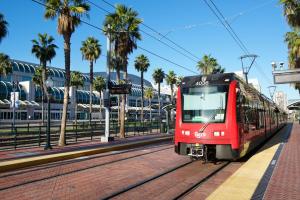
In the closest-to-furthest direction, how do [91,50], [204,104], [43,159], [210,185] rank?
[210,185] → [204,104] → [43,159] → [91,50]

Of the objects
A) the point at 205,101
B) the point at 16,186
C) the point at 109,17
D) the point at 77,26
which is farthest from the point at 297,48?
the point at 16,186

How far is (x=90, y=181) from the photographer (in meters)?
9.70

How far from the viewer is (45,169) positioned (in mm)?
12016

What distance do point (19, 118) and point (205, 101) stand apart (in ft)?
199

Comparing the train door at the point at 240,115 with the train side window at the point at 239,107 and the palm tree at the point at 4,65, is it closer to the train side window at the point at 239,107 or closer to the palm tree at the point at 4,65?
the train side window at the point at 239,107

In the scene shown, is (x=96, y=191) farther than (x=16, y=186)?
No

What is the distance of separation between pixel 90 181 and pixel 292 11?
2345 centimetres

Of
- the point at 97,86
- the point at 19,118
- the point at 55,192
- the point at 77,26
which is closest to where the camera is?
the point at 55,192

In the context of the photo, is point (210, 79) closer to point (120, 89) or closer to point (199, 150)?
point (199, 150)

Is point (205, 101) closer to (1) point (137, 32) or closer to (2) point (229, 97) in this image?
(2) point (229, 97)

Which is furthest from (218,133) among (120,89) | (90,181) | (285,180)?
(120,89)

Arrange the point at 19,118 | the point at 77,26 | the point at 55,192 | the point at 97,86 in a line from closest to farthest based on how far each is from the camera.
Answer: the point at 55,192
the point at 77,26
the point at 19,118
the point at 97,86

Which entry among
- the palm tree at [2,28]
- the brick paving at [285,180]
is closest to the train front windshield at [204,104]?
the brick paving at [285,180]

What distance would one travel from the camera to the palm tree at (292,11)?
26.9m
